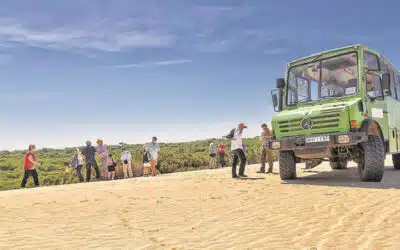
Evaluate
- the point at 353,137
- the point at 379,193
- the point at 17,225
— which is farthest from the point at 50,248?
the point at 353,137

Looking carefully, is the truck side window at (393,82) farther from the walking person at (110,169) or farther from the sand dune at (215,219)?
the walking person at (110,169)

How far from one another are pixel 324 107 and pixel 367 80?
1328 millimetres

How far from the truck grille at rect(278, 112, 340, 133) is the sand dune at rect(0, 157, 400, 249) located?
1.52 meters

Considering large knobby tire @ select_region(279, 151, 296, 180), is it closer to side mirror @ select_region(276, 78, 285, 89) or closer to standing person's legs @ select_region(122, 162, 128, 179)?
side mirror @ select_region(276, 78, 285, 89)

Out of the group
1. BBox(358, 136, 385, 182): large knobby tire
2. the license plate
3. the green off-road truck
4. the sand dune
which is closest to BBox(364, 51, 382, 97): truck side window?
the green off-road truck

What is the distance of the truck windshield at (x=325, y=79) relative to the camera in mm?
10641

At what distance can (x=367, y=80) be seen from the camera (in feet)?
34.6

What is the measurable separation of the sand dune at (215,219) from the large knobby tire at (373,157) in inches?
13.8

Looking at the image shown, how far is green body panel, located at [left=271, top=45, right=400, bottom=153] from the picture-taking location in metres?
10.1

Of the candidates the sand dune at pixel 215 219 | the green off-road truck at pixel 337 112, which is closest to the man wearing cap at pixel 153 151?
the green off-road truck at pixel 337 112

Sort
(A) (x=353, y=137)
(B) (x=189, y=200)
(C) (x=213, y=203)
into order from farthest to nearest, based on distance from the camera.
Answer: (A) (x=353, y=137)
(B) (x=189, y=200)
(C) (x=213, y=203)

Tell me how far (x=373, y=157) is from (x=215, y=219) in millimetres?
5412

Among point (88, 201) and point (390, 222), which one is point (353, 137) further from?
point (88, 201)

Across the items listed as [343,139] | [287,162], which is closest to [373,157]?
[343,139]
